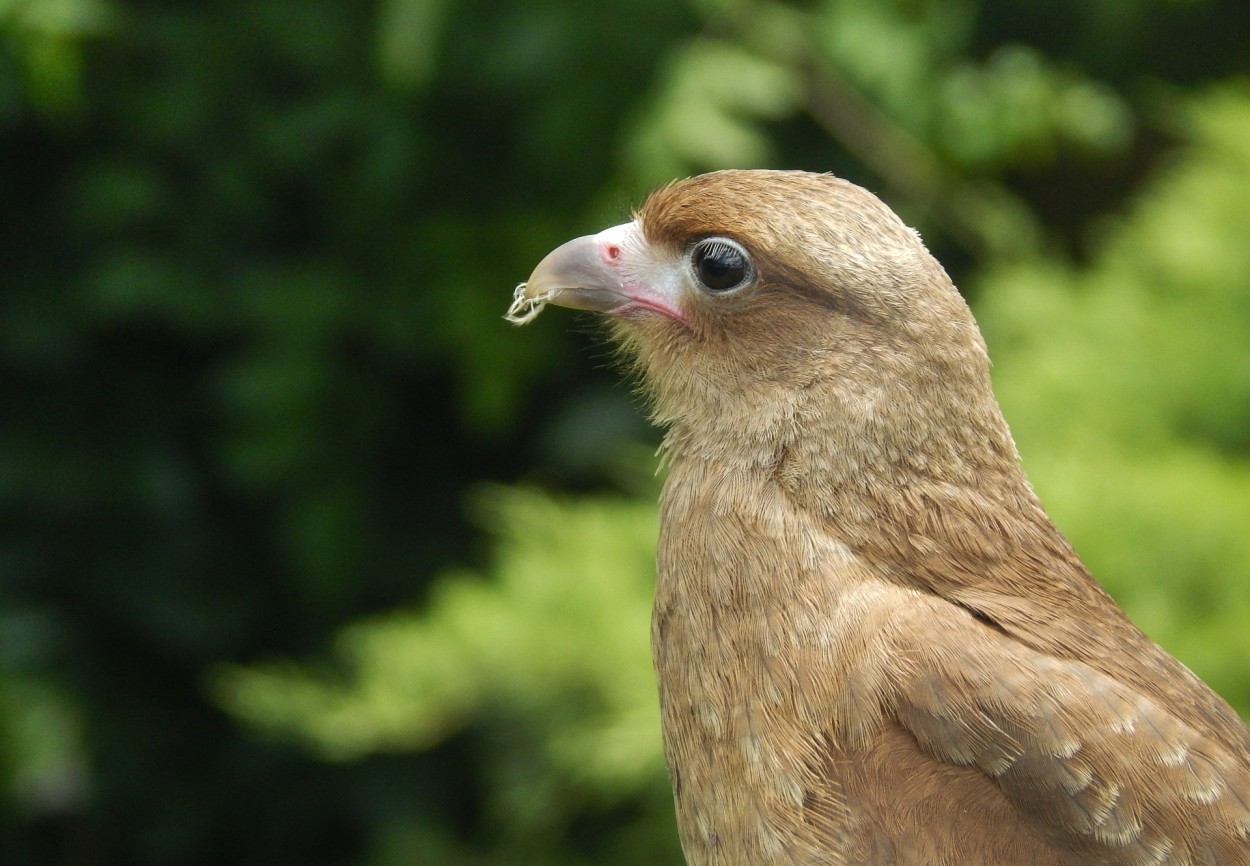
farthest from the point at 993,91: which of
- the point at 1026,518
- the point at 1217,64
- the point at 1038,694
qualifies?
the point at 1038,694

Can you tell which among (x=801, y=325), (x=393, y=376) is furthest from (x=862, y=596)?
(x=393, y=376)

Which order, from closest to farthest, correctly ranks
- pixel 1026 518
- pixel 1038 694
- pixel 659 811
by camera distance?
pixel 1038 694
pixel 1026 518
pixel 659 811

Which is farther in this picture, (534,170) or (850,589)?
(534,170)

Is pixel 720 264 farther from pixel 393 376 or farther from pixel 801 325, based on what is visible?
pixel 393 376

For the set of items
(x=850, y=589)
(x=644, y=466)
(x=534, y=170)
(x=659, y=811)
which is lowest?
(x=850, y=589)

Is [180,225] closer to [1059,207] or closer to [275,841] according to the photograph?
[275,841]

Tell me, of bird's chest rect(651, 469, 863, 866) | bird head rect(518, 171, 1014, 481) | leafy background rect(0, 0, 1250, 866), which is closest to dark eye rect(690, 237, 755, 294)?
bird head rect(518, 171, 1014, 481)

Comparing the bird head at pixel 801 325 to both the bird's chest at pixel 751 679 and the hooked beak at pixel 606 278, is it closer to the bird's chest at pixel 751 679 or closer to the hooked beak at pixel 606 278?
the hooked beak at pixel 606 278
